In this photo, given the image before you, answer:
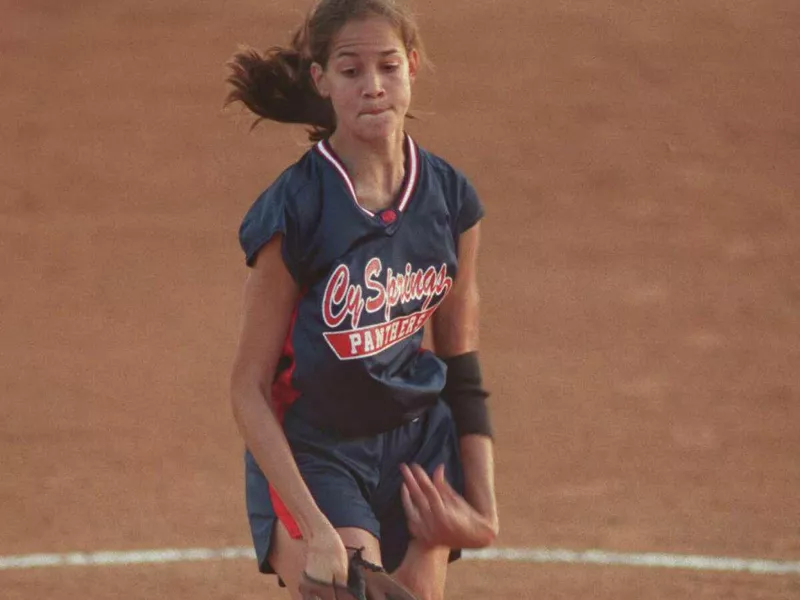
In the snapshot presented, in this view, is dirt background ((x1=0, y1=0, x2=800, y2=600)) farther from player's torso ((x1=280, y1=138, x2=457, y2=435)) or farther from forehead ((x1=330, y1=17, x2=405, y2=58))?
forehead ((x1=330, y1=17, x2=405, y2=58))

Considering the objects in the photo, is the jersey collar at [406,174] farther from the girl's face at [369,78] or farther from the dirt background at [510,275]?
the dirt background at [510,275]

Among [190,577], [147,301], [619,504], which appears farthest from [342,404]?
[147,301]

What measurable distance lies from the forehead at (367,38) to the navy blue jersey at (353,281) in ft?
0.78

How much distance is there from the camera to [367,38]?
370 cm

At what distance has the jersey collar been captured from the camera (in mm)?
3684

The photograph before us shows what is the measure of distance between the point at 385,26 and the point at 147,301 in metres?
6.09

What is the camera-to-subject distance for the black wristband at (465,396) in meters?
4.00

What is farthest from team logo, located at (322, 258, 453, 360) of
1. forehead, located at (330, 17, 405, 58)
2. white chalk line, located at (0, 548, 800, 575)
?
white chalk line, located at (0, 548, 800, 575)

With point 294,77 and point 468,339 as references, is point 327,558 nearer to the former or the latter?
point 468,339

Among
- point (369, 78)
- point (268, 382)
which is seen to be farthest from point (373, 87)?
point (268, 382)

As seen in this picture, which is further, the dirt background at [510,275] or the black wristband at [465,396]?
the dirt background at [510,275]

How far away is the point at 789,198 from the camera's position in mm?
10875

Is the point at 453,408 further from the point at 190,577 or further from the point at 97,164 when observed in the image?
the point at 97,164

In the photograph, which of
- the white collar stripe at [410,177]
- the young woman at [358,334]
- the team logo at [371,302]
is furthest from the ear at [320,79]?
the team logo at [371,302]
